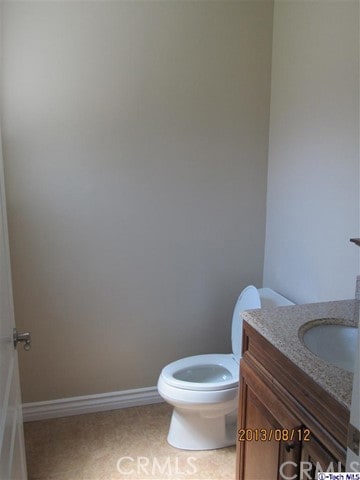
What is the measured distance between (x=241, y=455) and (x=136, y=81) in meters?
1.87

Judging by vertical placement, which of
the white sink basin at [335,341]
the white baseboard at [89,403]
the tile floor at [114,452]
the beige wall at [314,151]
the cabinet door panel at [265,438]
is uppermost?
the beige wall at [314,151]

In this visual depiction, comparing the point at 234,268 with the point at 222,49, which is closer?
the point at 222,49

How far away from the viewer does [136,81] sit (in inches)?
90.7

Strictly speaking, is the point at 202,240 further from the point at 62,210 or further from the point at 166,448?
the point at 166,448

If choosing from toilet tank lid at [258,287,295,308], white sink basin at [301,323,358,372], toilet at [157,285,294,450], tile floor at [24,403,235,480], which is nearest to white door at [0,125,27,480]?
tile floor at [24,403,235,480]

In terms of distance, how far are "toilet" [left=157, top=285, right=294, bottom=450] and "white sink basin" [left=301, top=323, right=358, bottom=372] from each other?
0.67m

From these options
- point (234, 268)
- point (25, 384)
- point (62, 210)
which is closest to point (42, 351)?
point (25, 384)

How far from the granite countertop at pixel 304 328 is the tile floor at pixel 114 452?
1.00m

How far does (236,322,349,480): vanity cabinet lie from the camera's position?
1.09 metres

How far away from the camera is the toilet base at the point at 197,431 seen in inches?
86.7
